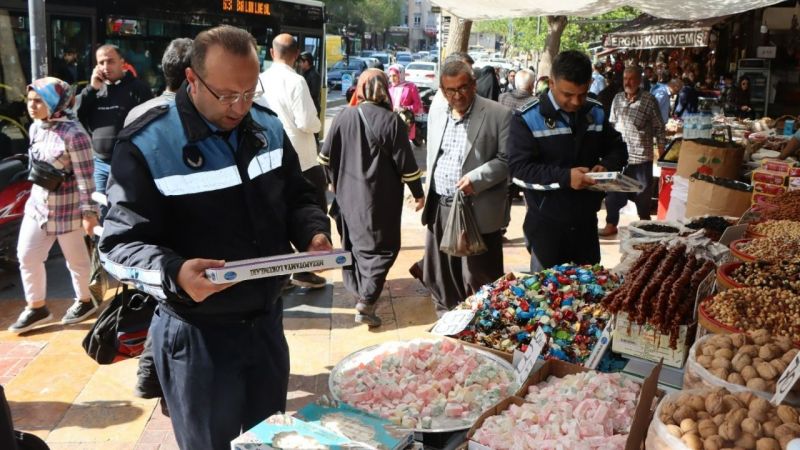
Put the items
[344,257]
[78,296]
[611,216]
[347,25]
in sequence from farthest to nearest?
1. [347,25]
2. [611,216]
3. [78,296]
4. [344,257]

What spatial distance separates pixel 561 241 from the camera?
4430 mm

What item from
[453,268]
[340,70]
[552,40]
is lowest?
[453,268]

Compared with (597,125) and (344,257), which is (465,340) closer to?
(344,257)

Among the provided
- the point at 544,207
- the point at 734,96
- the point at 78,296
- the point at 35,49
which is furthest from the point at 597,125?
the point at 734,96

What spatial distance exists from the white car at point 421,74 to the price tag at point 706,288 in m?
26.9

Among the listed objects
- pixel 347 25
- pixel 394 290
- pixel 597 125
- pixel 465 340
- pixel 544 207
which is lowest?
pixel 394 290

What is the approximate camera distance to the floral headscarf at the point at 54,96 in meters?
5.20

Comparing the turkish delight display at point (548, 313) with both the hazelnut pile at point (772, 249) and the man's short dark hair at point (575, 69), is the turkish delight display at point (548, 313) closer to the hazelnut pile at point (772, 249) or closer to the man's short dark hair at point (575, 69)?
the hazelnut pile at point (772, 249)

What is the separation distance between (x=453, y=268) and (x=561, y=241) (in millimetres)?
1092

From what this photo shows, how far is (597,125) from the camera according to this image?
4.35 m

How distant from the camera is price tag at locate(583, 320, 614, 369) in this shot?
2.96m

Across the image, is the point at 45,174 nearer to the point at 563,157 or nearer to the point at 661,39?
the point at 563,157

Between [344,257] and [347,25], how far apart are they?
67499 millimetres

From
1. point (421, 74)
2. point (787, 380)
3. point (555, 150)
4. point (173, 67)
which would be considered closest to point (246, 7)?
point (173, 67)
